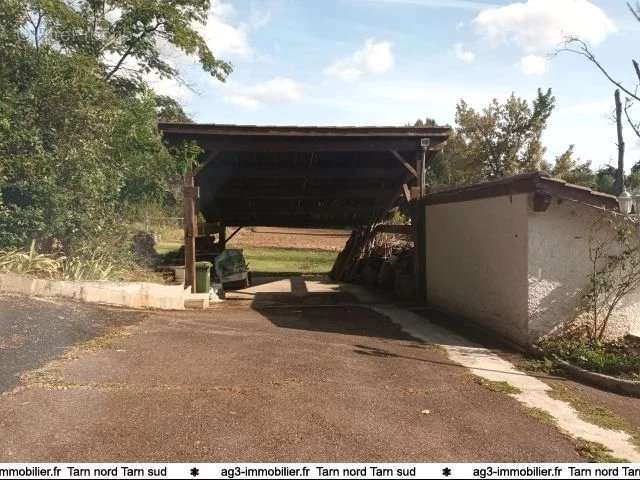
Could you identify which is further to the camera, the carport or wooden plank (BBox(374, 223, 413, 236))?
wooden plank (BBox(374, 223, 413, 236))

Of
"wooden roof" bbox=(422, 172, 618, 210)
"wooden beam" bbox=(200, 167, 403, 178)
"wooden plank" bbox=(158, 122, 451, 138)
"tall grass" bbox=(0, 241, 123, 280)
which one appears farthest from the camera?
"wooden beam" bbox=(200, 167, 403, 178)

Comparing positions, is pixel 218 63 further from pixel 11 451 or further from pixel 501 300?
pixel 11 451

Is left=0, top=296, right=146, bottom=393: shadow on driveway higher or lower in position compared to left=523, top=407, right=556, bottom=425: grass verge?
higher

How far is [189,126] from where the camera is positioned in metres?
11.9

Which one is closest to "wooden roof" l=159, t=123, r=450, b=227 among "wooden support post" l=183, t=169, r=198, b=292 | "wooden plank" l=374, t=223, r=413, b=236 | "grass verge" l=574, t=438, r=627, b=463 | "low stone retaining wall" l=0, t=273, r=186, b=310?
"wooden support post" l=183, t=169, r=198, b=292

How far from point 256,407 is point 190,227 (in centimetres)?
843

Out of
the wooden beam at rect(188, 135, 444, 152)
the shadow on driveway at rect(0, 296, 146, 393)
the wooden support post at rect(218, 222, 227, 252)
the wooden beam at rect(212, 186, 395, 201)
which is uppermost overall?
the wooden beam at rect(188, 135, 444, 152)

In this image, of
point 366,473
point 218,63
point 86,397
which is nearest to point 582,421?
point 366,473

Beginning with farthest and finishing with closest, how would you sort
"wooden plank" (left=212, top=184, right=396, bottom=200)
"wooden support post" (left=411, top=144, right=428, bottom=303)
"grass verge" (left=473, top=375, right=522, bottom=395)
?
"wooden plank" (left=212, top=184, right=396, bottom=200) → "wooden support post" (left=411, top=144, right=428, bottom=303) → "grass verge" (left=473, top=375, right=522, bottom=395)

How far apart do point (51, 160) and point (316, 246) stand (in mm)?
22967

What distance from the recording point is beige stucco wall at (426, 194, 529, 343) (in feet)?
26.2

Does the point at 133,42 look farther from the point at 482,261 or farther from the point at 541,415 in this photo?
the point at 541,415

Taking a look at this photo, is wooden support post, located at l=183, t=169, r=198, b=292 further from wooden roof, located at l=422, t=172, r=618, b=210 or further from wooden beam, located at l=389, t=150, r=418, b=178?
wooden roof, located at l=422, t=172, r=618, b=210

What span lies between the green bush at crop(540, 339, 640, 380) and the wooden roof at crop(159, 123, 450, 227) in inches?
249
